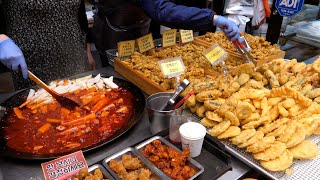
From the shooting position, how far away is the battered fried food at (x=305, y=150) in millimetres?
1688

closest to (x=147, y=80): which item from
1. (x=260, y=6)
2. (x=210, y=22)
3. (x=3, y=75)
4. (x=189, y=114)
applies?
(x=189, y=114)

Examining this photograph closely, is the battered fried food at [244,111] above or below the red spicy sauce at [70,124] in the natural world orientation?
above

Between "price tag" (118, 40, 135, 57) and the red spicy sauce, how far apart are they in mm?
698

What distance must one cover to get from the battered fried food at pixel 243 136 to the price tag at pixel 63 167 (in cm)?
100

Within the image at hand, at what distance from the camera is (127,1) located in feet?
10.9

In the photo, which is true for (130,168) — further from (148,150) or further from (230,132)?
(230,132)

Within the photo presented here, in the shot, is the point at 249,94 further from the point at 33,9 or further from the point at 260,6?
the point at 260,6

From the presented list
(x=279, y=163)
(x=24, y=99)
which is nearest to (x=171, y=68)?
(x=279, y=163)

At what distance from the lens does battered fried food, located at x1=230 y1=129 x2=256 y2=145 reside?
1741 mm

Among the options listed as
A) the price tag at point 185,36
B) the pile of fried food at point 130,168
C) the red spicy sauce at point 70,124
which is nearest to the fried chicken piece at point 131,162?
the pile of fried food at point 130,168

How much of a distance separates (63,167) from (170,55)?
201 centimetres

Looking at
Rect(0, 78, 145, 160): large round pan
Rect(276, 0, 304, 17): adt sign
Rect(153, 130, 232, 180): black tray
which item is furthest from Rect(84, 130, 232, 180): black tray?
Rect(276, 0, 304, 17): adt sign

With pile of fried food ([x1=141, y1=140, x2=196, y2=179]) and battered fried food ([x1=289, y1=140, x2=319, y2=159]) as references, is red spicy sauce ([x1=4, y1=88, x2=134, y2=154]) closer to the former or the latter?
pile of fried food ([x1=141, y1=140, x2=196, y2=179])

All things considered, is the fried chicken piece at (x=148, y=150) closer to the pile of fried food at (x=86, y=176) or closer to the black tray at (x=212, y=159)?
the black tray at (x=212, y=159)
